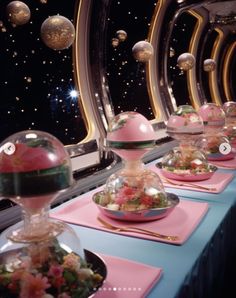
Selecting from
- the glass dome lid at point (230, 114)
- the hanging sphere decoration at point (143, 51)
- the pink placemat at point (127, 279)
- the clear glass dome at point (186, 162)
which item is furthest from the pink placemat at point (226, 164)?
the pink placemat at point (127, 279)

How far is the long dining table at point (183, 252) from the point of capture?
0.99m

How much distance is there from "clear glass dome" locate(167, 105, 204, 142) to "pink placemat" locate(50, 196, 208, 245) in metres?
0.52

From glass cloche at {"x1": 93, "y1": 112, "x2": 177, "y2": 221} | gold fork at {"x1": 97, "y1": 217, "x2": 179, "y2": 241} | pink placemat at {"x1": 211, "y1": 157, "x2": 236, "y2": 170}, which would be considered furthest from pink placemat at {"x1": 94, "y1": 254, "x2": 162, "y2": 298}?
pink placemat at {"x1": 211, "y1": 157, "x2": 236, "y2": 170}

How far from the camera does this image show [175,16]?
4305mm

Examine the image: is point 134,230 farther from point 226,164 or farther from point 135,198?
point 226,164

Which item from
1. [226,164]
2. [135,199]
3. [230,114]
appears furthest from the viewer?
[230,114]

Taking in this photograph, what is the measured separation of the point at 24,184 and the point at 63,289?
0.27 m

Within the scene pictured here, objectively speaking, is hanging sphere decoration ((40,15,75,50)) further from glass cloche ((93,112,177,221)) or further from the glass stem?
the glass stem

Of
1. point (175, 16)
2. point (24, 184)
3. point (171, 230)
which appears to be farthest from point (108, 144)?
point (175, 16)

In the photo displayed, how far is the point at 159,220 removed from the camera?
4.71 feet

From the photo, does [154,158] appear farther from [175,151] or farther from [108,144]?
[108,144]

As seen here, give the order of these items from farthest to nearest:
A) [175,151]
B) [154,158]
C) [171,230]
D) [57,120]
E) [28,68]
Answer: [154,158] → [57,120] → [28,68] → [175,151] → [171,230]

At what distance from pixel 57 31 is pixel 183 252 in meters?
1.14

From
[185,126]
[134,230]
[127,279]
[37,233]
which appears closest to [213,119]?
[185,126]
